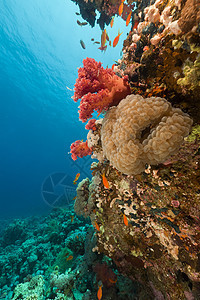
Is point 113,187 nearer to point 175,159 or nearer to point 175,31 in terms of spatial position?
point 175,159

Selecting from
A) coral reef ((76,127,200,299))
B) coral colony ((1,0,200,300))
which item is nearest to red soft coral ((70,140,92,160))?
coral colony ((1,0,200,300))

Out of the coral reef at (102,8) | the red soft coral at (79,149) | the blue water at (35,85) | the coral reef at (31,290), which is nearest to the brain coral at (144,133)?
the red soft coral at (79,149)

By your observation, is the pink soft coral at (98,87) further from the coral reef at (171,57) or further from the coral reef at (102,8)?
the coral reef at (102,8)

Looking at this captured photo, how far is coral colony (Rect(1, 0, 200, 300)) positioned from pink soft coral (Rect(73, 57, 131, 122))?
0.02m

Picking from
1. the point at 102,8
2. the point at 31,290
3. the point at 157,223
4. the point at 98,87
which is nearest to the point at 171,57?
the point at 98,87

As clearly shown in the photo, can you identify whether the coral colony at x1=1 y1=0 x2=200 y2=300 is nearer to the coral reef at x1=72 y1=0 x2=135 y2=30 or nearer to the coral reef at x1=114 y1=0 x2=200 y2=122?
the coral reef at x1=114 y1=0 x2=200 y2=122

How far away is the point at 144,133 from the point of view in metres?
1.98

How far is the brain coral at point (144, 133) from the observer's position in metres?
1.55

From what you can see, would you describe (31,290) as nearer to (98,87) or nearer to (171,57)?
(98,87)

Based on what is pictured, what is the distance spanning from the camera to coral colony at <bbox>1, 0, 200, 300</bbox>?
163 cm

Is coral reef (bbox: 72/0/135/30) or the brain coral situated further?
coral reef (bbox: 72/0/135/30)

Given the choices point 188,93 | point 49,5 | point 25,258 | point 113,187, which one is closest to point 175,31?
point 188,93

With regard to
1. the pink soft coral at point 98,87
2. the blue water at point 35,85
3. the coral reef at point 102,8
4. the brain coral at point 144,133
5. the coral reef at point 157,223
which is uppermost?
the blue water at point 35,85

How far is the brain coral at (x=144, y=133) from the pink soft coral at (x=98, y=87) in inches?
17.4
